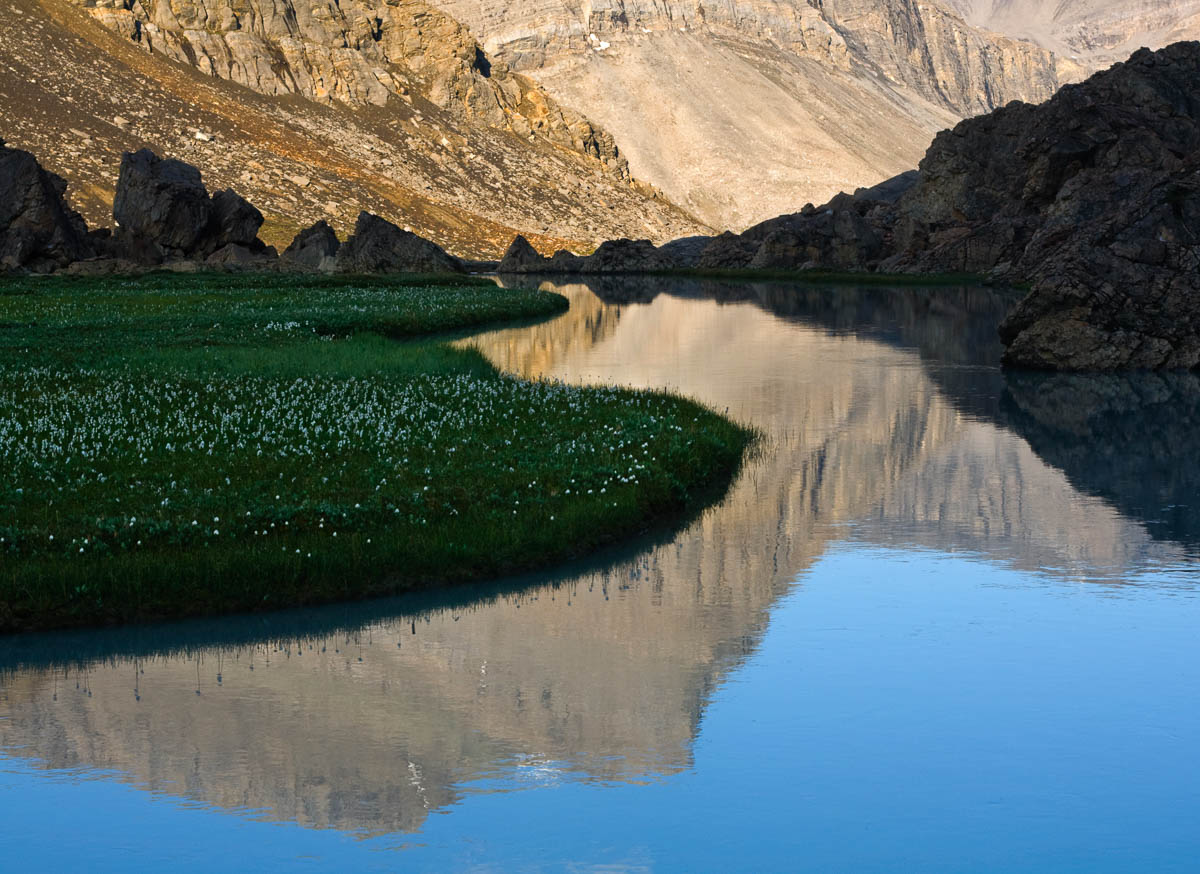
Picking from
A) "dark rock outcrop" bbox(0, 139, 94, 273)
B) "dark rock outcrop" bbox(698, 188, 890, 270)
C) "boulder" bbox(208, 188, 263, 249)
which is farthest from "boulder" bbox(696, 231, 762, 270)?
"dark rock outcrop" bbox(0, 139, 94, 273)

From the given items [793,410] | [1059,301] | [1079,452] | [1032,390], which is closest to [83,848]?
[1079,452]

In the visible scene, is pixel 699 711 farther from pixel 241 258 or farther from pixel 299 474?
pixel 241 258

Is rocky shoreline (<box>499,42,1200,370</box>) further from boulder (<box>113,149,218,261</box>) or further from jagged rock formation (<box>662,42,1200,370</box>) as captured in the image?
boulder (<box>113,149,218,261</box>)

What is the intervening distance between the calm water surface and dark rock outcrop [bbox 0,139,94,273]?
88.0m

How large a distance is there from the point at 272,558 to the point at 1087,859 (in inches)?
387

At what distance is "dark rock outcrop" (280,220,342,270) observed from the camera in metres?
116

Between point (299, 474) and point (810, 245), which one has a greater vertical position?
point (810, 245)

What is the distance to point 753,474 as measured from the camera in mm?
24406

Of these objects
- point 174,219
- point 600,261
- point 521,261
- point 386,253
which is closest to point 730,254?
point 600,261

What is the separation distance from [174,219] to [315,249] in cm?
1207

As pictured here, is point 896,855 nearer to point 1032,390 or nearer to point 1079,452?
point 1079,452

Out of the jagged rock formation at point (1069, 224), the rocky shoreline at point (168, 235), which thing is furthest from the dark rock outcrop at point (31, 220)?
the jagged rock formation at point (1069, 224)

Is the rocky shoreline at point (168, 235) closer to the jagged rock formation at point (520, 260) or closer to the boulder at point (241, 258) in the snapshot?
the boulder at point (241, 258)

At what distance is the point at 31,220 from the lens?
9988 centimetres
